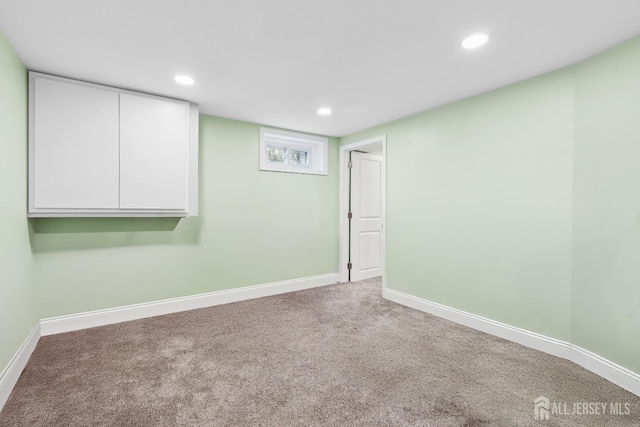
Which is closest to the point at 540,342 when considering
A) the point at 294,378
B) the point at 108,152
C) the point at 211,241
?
the point at 294,378

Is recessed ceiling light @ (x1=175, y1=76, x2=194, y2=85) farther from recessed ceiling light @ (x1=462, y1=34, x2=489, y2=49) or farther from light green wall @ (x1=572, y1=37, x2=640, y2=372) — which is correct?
light green wall @ (x1=572, y1=37, x2=640, y2=372)

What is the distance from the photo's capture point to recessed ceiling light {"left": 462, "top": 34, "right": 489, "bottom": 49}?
1951 millimetres

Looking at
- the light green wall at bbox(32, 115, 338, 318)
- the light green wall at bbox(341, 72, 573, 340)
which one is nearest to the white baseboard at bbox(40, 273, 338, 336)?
the light green wall at bbox(32, 115, 338, 318)

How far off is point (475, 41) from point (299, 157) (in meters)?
2.92

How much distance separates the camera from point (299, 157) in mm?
4555

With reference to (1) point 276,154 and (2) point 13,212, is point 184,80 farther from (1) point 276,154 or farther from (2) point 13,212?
(1) point 276,154

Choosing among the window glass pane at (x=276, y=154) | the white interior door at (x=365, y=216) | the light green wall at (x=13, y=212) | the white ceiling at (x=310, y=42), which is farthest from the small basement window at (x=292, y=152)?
the light green wall at (x=13, y=212)

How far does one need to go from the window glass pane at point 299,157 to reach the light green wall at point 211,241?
302mm

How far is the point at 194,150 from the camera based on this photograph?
3.24 meters

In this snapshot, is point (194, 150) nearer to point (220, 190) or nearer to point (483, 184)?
point (220, 190)

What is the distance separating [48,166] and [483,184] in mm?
3958

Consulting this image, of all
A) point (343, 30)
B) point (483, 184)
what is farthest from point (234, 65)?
point (483, 184)

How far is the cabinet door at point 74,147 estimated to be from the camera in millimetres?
2459

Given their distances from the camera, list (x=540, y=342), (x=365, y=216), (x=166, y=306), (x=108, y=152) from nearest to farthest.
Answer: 1. (x=540, y=342)
2. (x=108, y=152)
3. (x=166, y=306)
4. (x=365, y=216)
